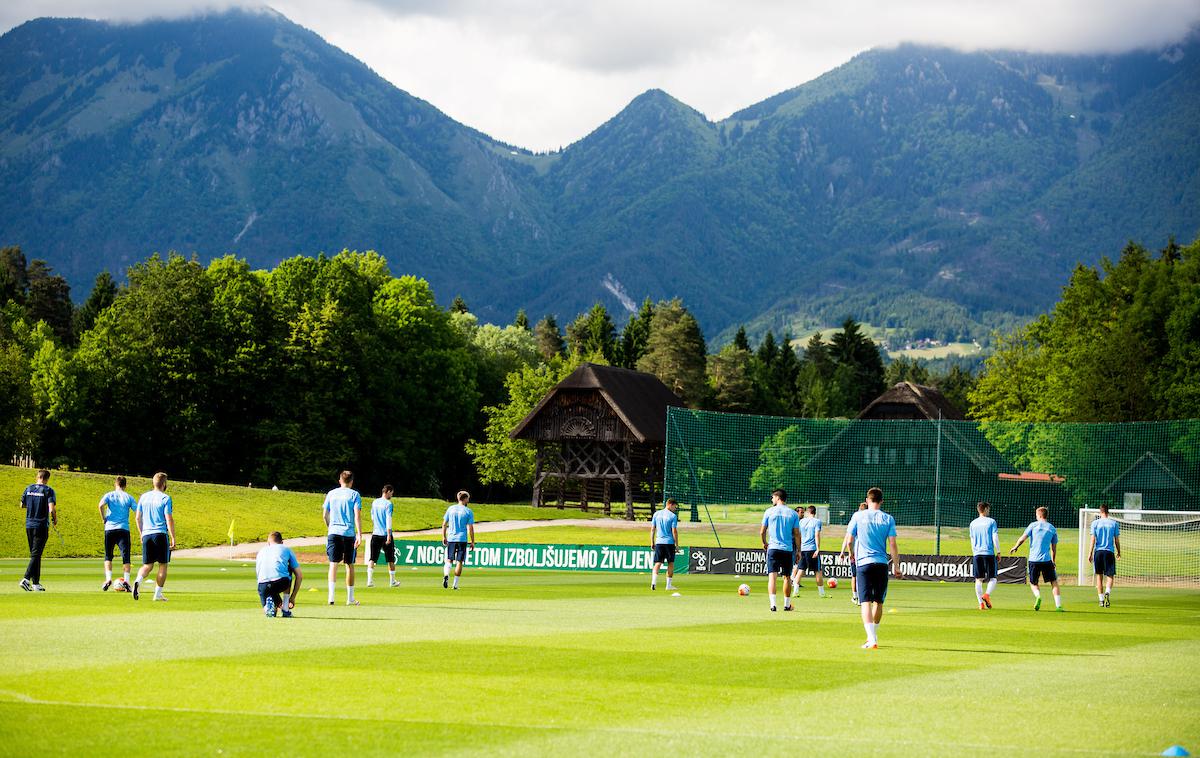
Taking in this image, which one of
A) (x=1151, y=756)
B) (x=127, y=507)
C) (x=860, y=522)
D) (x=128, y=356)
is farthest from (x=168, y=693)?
(x=128, y=356)

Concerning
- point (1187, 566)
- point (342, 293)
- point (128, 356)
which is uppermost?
point (342, 293)

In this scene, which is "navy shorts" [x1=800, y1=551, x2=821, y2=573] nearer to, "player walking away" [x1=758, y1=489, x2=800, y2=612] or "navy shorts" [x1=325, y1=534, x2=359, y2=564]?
"player walking away" [x1=758, y1=489, x2=800, y2=612]

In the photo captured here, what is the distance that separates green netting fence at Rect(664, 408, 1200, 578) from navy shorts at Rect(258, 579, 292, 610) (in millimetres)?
30218

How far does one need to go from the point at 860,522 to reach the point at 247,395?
2803 inches

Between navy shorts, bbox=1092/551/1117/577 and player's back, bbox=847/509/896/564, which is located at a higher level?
player's back, bbox=847/509/896/564

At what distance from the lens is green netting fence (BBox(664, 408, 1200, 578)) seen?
55.9 m

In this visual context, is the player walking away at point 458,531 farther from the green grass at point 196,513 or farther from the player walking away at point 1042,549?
the green grass at point 196,513

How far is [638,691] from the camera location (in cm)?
1380

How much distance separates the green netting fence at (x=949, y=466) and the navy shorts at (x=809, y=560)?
572 inches

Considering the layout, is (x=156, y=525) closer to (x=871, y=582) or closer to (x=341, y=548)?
(x=341, y=548)

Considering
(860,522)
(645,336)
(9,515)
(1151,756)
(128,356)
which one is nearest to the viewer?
(1151,756)

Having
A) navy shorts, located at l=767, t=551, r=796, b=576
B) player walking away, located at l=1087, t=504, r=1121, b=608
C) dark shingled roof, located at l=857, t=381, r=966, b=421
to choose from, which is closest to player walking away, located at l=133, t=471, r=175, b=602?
navy shorts, located at l=767, t=551, r=796, b=576

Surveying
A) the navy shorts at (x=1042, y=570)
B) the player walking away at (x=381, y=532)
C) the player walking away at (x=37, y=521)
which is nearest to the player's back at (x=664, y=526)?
the player walking away at (x=381, y=532)

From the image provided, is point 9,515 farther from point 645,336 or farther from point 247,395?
point 645,336
